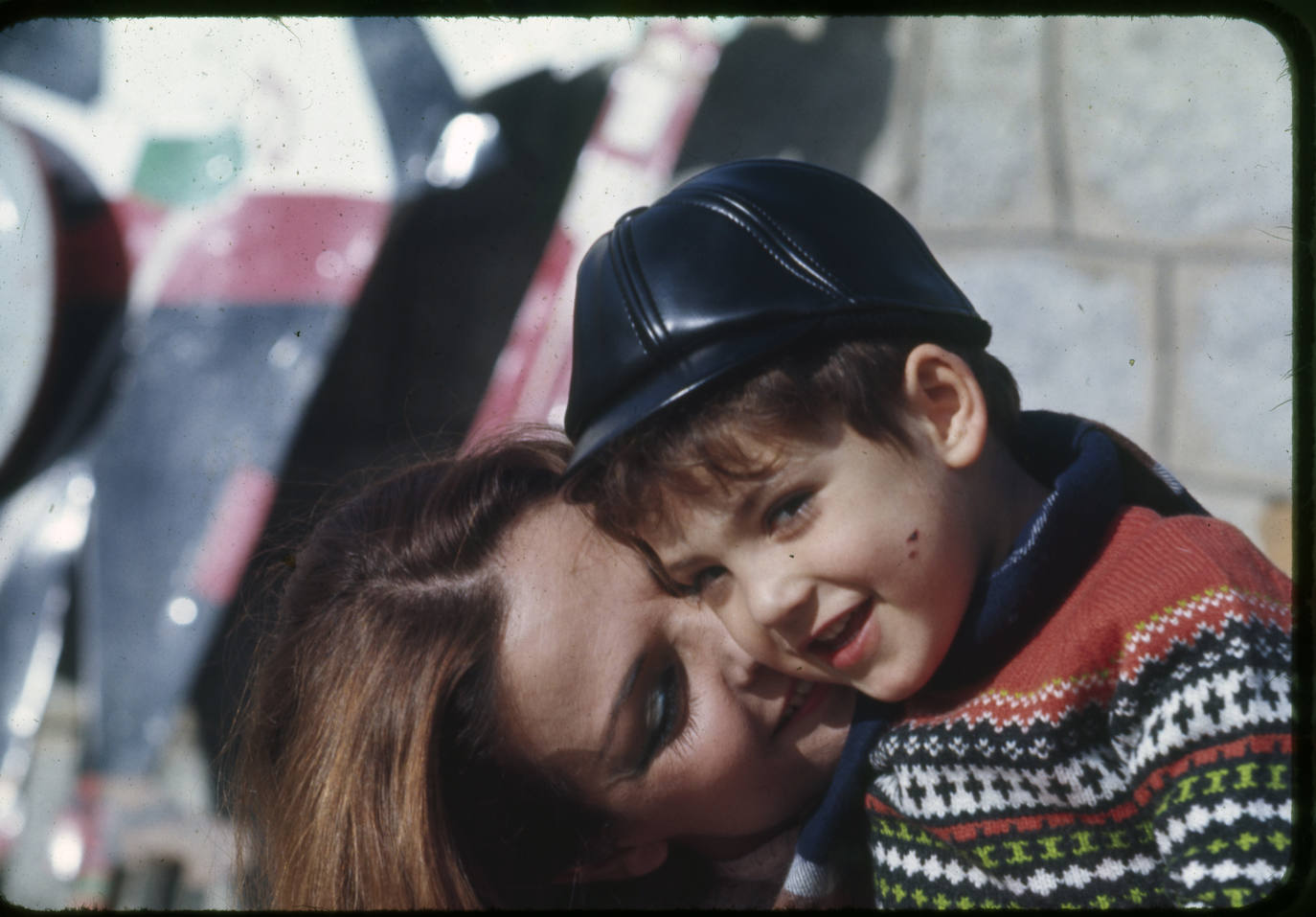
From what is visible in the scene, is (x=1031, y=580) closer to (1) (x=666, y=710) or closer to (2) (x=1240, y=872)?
(2) (x=1240, y=872)

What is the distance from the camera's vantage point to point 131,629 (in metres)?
2.31

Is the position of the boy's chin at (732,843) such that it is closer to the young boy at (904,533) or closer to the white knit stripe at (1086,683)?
the young boy at (904,533)

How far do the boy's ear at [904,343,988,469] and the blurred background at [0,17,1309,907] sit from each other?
45.3 inches

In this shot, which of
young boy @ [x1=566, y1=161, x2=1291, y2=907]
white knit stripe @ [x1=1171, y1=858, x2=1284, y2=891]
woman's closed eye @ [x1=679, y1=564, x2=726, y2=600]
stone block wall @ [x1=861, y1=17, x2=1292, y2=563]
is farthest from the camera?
stone block wall @ [x1=861, y1=17, x2=1292, y2=563]

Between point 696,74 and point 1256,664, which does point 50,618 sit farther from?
point 1256,664

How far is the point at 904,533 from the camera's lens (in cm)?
101

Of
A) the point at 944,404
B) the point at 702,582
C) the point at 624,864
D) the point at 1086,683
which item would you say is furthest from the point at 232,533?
the point at 1086,683

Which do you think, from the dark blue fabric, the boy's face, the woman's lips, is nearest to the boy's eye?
the boy's face

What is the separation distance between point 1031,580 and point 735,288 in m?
0.43

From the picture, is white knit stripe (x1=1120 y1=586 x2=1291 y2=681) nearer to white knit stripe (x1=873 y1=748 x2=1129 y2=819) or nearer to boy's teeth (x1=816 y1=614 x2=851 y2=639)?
white knit stripe (x1=873 y1=748 x2=1129 y2=819)

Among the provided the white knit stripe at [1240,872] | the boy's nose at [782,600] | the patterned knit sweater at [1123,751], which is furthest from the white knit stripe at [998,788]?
the boy's nose at [782,600]

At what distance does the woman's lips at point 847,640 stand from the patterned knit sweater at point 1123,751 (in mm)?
127

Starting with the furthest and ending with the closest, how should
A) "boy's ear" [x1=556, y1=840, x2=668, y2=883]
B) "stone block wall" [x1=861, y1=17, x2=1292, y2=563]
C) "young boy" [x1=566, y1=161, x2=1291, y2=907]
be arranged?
"stone block wall" [x1=861, y1=17, x2=1292, y2=563] < "boy's ear" [x1=556, y1=840, x2=668, y2=883] < "young boy" [x1=566, y1=161, x2=1291, y2=907]

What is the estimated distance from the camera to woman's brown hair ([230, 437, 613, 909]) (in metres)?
1.19
